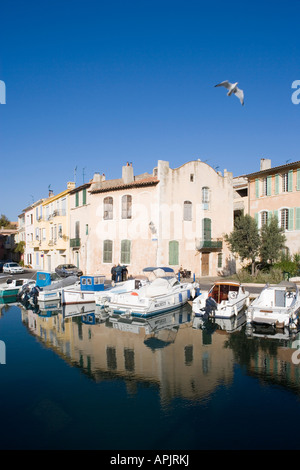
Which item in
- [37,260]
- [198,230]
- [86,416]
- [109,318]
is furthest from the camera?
[37,260]

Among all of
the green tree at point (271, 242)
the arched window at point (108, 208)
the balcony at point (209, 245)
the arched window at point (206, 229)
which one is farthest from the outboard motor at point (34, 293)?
the green tree at point (271, 242)

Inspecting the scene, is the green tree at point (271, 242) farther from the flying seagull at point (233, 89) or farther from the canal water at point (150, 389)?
the flying seagull at point (233, 89)

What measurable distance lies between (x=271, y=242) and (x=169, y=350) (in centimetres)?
1487

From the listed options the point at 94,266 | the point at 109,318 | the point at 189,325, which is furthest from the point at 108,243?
the point at 189,325

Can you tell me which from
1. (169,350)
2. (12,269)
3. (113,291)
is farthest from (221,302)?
(12,269)

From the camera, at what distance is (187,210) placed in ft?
102

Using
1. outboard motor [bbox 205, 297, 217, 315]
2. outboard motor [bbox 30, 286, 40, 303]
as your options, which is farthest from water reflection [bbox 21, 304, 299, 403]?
outboard motor [bbox 30, 286, 40, 303]

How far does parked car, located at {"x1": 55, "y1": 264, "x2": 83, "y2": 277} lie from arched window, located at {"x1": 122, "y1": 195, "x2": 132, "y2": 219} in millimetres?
6556

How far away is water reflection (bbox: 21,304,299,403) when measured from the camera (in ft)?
34.8

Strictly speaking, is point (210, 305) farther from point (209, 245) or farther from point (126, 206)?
point (126, 206)

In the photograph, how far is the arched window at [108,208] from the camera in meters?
32.4
